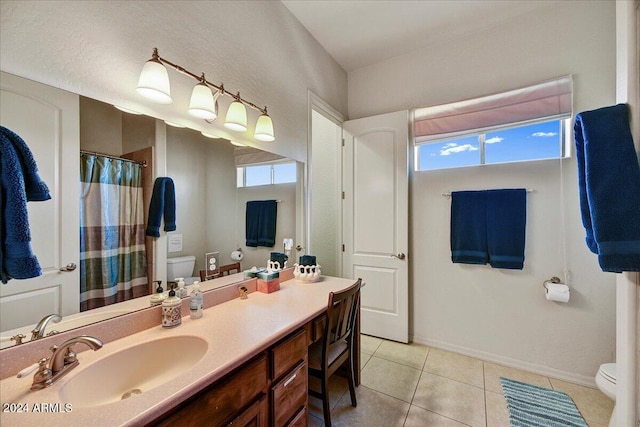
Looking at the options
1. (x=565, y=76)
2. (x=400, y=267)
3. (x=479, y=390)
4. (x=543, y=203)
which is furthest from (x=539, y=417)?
(x=565, y=76)

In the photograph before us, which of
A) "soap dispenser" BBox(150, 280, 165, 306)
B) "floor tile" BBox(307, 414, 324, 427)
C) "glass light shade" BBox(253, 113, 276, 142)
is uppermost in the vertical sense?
"glass light shade" BBox(253, 113, 276, 142)

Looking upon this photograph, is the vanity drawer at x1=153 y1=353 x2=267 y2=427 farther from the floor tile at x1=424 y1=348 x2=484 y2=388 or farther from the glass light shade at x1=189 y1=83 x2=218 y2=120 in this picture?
the floor tile at x1=424 y1=348 x2=484 y2=388

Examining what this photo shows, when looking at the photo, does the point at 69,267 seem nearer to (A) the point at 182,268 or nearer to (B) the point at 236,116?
(A) the point at 182,268

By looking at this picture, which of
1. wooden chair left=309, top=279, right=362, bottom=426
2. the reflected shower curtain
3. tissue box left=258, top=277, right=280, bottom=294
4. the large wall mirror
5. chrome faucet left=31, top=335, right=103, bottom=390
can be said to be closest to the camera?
chrome faucet left=31, top=335, right=103, bottom=390

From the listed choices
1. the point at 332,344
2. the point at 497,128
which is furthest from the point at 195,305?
the point at 497,128

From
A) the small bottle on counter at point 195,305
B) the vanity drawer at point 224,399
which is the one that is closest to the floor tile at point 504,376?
the vanity drawer at point 224,399

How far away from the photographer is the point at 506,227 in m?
2.16

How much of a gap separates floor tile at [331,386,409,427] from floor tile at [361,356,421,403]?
71mm

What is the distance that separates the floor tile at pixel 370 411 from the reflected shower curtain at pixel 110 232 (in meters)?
1.41

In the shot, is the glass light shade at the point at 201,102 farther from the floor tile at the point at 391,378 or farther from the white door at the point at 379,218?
the floor tile at the point at 391,378

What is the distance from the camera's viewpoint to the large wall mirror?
86 centimetres

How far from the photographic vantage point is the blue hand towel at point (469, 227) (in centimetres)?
227

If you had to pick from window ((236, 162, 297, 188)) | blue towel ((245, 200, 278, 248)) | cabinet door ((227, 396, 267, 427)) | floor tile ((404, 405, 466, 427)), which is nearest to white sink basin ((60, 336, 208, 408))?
cabinet door ((227, 396, 267, 427))

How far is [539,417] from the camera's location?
1.65m
